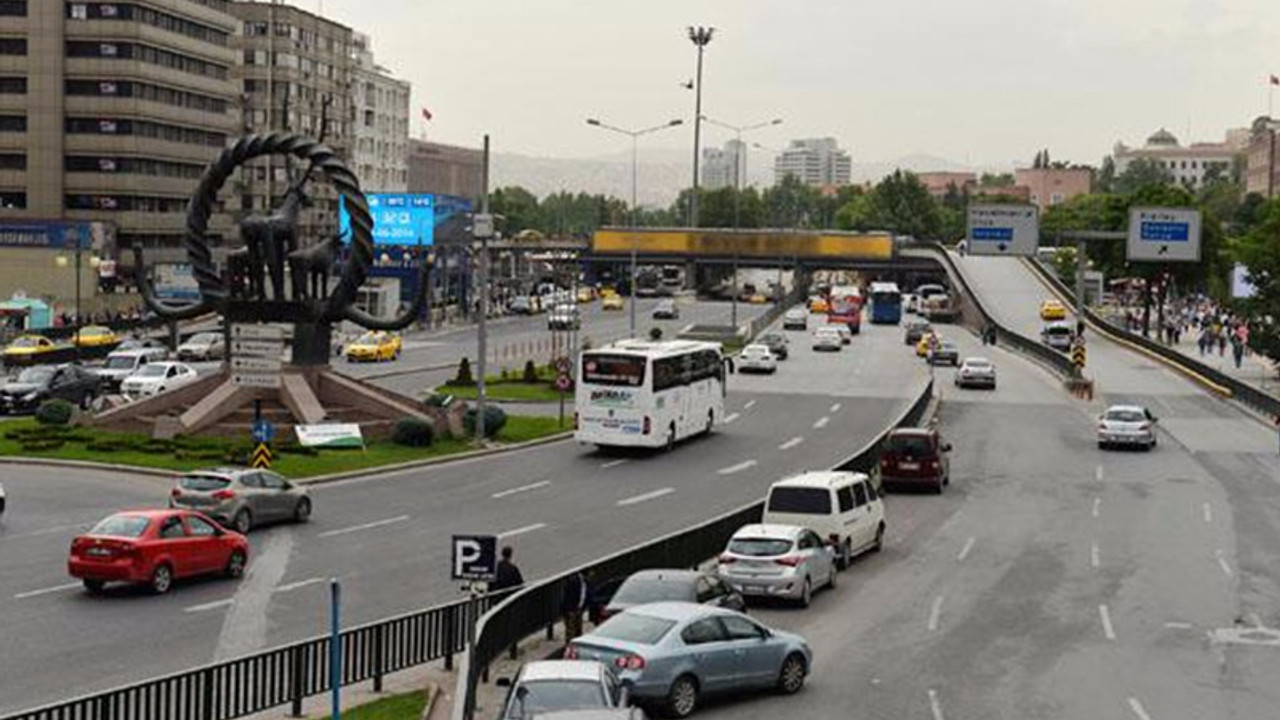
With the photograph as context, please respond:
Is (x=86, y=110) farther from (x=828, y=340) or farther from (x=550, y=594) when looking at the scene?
(x=550, y=594)

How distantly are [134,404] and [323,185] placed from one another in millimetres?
111883

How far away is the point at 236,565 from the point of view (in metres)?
30.4

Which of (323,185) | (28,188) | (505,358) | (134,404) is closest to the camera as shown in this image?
(134,404)

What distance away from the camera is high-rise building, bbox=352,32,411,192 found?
17938 cm

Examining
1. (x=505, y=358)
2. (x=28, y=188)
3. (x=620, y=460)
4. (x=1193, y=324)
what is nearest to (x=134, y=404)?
(x=620, y=460)

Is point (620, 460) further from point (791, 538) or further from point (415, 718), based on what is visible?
point (415, 718)

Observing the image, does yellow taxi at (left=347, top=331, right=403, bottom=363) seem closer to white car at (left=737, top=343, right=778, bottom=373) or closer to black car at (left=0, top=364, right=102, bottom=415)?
white car at (left=737, top=343, right=778, bottom=373)

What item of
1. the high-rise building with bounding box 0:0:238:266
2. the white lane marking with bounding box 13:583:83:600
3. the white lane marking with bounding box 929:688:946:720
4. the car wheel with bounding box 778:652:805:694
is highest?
the high-rise building with bounding box 0:0:238:266

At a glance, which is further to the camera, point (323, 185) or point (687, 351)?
point (323, 185)

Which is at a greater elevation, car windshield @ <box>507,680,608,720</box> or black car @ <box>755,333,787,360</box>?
car windshield @ <box>507,680,608,720</box>

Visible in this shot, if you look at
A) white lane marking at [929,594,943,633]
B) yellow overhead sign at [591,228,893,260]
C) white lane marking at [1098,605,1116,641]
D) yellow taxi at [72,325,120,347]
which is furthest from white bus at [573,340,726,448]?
yellow overhead sign at [591,228,893,260]

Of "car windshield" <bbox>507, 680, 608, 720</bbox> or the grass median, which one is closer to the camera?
"car windshield" <bbox>507, 680, 608, 720</bbox>

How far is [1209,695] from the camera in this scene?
23.3 metres

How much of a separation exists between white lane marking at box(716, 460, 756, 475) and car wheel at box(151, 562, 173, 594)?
21.7 metres
